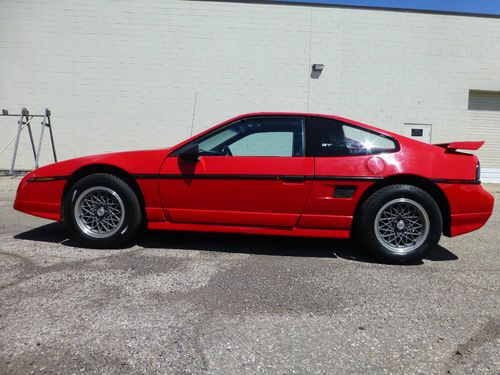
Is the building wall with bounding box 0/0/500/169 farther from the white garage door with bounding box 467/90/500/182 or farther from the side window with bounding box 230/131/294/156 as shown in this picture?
the side window with bounding box 230/131/294/156

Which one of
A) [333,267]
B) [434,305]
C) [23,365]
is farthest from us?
[333,267]

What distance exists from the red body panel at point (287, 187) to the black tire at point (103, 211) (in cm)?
15

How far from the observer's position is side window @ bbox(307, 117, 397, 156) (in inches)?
152

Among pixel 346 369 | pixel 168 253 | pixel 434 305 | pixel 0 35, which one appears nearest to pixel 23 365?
pixel 346 369

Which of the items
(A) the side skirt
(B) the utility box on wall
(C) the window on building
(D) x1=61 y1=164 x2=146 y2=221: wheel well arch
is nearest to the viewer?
(A) the side skirt

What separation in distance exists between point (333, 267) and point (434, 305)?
0.98 m

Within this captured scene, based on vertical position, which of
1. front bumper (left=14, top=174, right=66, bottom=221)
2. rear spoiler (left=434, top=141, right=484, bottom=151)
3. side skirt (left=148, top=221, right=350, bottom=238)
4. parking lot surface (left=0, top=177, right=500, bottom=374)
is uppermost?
rear spoiler (left=434, top=141, right=484, bottom=151)

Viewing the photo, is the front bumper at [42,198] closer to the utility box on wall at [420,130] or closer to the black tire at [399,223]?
the black tire at [399,223]

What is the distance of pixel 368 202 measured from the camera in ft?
12.3

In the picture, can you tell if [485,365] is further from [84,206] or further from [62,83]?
[62,83]

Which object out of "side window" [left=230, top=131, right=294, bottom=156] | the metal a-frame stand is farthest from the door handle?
the metal a-frame stand

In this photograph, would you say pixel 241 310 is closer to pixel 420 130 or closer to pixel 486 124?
pixel 420 130

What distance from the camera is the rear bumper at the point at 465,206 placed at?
12.3ft

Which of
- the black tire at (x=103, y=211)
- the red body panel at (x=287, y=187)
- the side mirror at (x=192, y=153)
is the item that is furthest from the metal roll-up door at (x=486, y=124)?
the black tire at (x=103, y=211)
